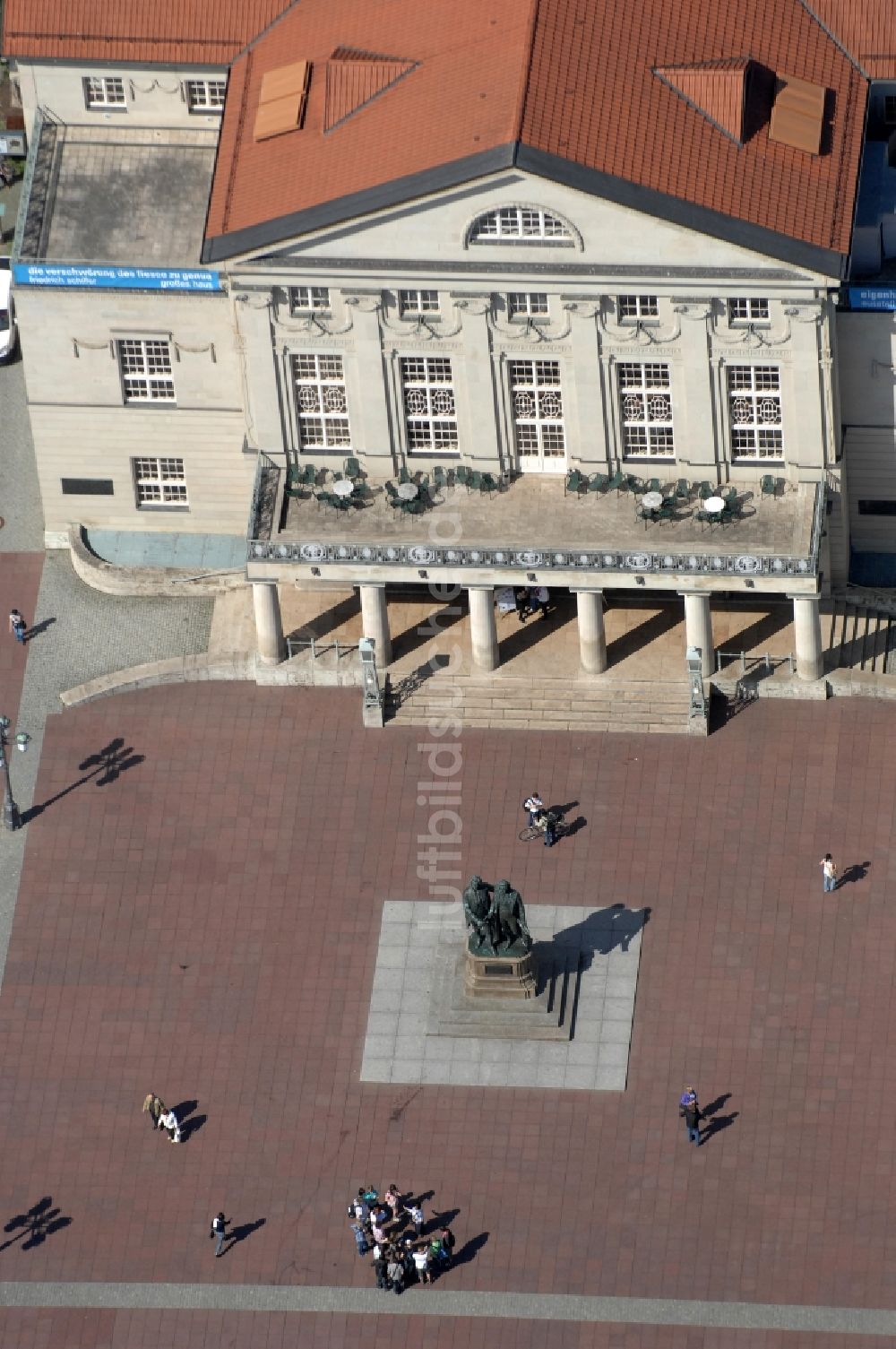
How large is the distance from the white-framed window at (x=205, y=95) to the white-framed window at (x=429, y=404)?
1312 centimetres

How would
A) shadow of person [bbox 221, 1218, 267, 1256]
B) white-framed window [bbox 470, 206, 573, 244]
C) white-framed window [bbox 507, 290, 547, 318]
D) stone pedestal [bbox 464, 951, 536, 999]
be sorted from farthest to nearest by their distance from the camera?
white-framed window [bbox 507, 290, 547, 318]
white-framed window [bbox 470, 206, 573, 244]
stone pedestal [bbox 464, 951, 536, 999]
shadow of person [bbox 221, 1218, 267, 1256]

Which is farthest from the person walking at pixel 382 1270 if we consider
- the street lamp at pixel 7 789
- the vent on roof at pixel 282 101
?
the vent on roof at pixel 282 101

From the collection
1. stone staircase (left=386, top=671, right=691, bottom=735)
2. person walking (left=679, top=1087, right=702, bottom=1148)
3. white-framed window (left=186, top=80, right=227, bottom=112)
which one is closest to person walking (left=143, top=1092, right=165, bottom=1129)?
person walking (left=679, top=1087, right=702, bottom=1148)

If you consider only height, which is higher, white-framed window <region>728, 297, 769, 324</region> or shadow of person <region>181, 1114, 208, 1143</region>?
white-framed window <region>728, 297, 769, 324</region>

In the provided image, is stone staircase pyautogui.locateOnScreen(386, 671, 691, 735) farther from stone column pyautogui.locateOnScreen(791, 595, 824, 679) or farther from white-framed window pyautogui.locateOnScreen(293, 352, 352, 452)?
white-framed window pyautogui.locateOnScreen(293, 352, 352, 452)

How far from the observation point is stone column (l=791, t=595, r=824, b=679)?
15912cm

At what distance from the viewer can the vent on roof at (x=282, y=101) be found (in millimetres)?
159250

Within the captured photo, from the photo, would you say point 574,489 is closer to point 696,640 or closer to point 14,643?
point 696,640

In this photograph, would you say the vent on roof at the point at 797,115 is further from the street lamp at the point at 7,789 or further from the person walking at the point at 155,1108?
the person walking at the point at 155,1108

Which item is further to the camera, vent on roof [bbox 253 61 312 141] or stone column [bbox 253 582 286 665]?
stone column [bbox 253 582 286 665]

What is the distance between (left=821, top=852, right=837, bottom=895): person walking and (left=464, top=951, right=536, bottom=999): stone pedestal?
34.2 feet

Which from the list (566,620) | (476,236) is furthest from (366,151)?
(566,620)

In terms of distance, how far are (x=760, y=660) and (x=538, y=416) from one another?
11.5 m

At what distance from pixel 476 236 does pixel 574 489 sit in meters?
10.4
